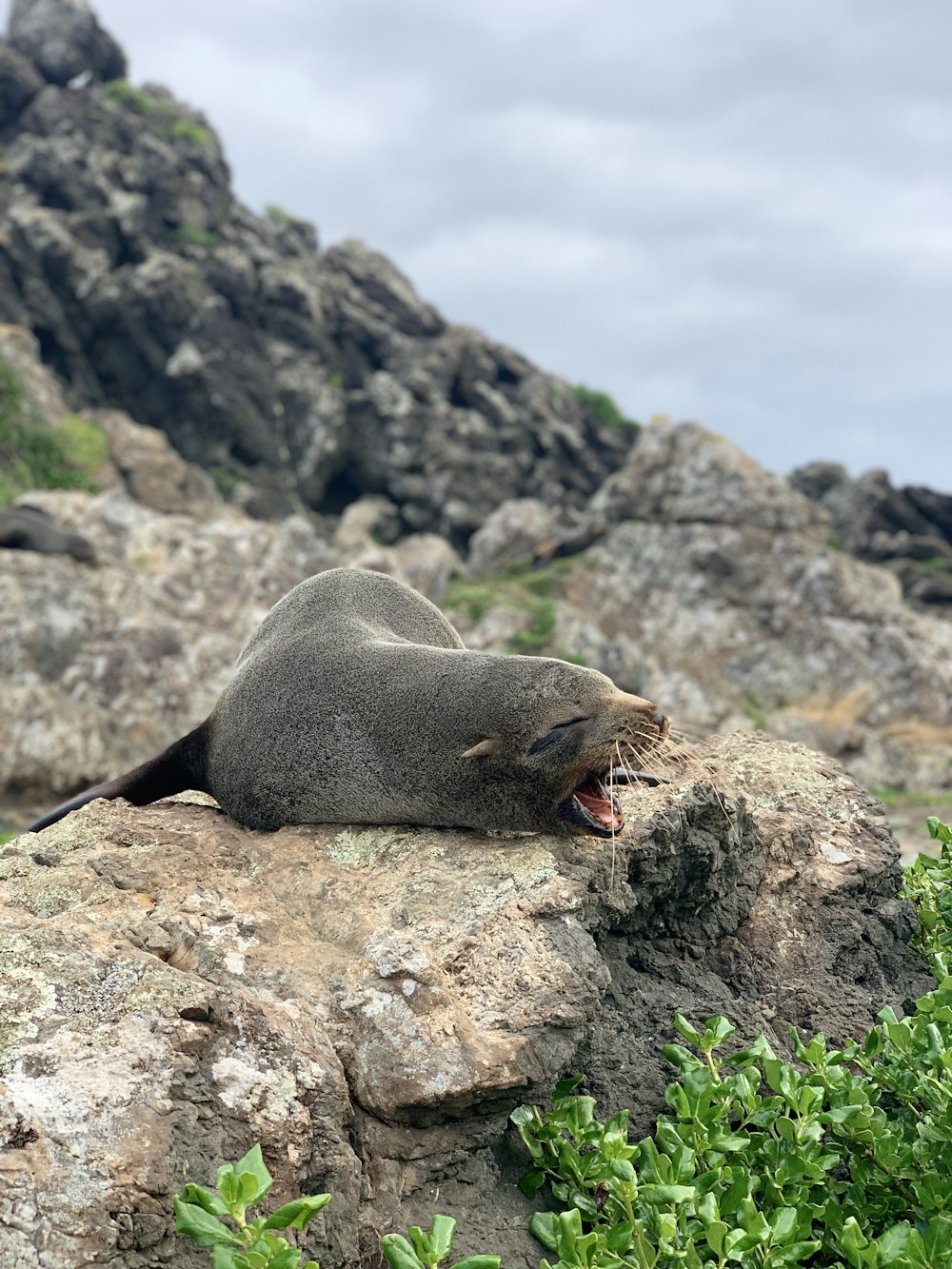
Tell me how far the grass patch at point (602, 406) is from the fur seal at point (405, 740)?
35.1 metres

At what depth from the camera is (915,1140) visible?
3.38 metres

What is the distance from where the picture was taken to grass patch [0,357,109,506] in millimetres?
28109

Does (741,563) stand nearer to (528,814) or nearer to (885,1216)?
(528,814)

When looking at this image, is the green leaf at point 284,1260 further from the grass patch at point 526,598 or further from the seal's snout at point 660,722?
the grass patch at point 526,598

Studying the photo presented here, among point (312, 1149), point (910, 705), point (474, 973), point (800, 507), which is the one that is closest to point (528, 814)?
point (474, 973)

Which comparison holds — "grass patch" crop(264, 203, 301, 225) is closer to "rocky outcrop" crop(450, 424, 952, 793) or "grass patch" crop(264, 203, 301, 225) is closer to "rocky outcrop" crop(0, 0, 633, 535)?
"rocky outcrop" crop(0, 0, 633, 535)

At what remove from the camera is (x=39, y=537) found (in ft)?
52.5

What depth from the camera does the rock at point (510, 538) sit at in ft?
78.4

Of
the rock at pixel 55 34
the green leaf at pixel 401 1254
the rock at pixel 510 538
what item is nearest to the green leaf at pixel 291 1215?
the green leaf at pixel 401 1254

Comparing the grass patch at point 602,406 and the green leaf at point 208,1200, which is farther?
the grass patch at point 602,406

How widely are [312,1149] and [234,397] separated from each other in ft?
112

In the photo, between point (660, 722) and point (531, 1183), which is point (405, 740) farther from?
point (531, 1183)

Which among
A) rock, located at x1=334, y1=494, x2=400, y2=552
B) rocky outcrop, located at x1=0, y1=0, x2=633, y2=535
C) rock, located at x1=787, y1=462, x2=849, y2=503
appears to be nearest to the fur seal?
rock, located at x1=334, y1=494, x2=400, y2=552

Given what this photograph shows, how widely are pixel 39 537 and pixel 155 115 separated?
3021 centimetres
